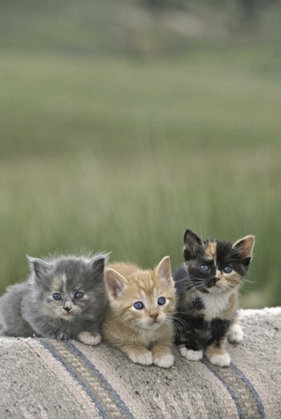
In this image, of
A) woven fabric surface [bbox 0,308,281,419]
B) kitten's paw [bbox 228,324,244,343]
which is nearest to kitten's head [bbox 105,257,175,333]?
woven fabric surface [bbox 0,308,281,419]

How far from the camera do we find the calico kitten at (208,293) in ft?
5.20

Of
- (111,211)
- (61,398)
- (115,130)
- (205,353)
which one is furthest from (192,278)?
(115,130)

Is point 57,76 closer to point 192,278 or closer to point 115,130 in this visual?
point 115,130

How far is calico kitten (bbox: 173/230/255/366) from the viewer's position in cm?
159

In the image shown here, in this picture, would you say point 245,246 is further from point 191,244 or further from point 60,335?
point 60,335

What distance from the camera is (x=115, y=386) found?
158 cm

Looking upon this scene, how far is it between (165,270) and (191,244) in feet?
0.24

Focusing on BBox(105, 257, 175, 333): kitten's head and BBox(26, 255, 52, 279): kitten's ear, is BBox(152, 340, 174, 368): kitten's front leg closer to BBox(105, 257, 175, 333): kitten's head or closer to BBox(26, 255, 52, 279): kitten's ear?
BBox(105, 257, 175, 333): kitten's head

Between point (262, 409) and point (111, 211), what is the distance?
99 cm

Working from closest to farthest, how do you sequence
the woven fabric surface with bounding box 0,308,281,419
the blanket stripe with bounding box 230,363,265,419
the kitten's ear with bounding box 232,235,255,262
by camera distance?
the woven fabric surface with bounding box 0,308,281,419 → the kitten's ear with bounding box 232,235,255,262 → the blanket stripe with bounding box 230,363,265,419

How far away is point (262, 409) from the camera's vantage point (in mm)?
1723

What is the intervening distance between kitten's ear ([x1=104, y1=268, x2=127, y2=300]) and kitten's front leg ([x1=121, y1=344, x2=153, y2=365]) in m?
0.12

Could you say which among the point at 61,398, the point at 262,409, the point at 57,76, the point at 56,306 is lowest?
the point at 262,409

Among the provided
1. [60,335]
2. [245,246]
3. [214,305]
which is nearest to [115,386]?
[60,335]
